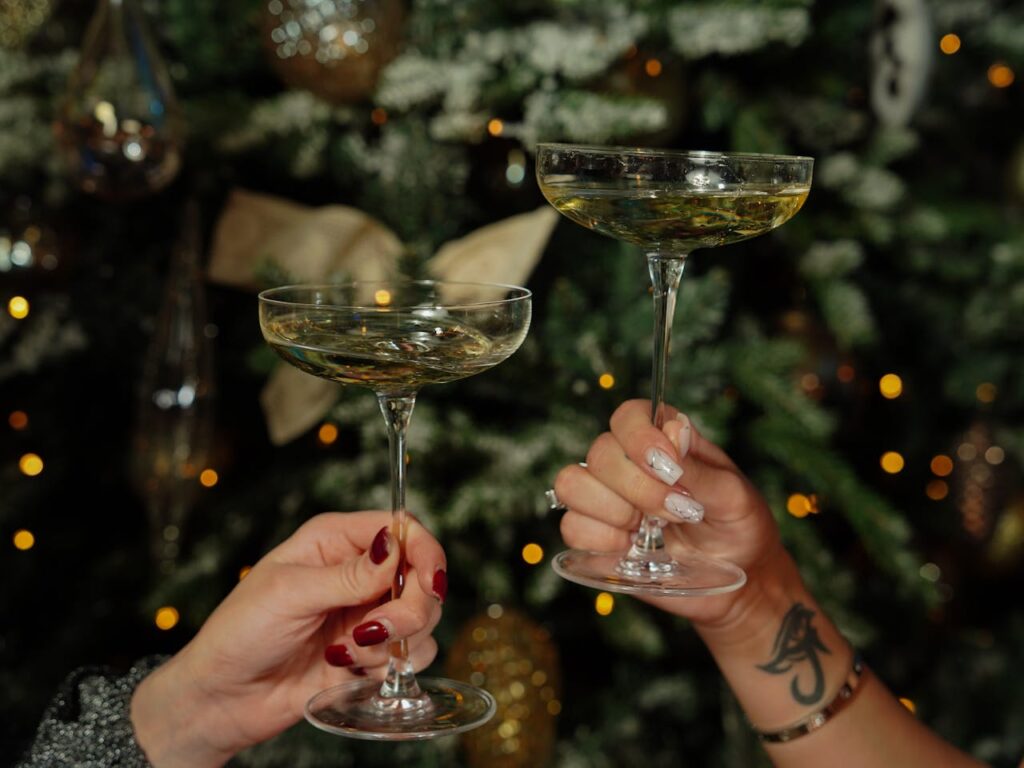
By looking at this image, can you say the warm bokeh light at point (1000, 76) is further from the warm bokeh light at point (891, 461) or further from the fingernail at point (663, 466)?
the fingernail at point (663, 466)

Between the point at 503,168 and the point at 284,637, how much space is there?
894 millimetres

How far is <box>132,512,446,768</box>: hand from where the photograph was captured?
88 centimetres

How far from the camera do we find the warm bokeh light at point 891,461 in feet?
6.73

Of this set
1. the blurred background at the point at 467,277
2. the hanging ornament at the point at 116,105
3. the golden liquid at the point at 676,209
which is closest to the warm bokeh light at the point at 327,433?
the blurred background at the point at 467,277

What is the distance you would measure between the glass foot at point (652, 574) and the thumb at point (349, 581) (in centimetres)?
16

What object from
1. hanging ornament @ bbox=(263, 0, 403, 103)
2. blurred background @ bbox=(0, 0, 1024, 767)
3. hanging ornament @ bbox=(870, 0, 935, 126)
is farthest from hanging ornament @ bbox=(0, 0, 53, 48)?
hanging ornament @ bbox=(870, 0, 935, 126)

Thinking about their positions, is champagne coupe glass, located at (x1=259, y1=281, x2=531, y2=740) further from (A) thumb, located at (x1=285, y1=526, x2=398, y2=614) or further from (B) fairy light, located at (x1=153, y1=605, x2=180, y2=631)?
(B) fairy light, located at (x1=153, y1=605, x2=180, y2=631)

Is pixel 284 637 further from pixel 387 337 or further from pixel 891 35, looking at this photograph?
pixel 891 35

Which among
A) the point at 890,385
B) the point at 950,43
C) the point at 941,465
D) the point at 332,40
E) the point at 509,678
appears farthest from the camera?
the point at 941,465

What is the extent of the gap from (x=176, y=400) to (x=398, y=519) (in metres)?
0.79

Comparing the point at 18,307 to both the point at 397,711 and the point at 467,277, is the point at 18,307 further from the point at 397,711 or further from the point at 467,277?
the point at 397,711

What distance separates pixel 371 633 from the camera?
86cm

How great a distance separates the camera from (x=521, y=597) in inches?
67.2

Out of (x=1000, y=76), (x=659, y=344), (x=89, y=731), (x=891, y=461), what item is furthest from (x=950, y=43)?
(x=89, y=731)
